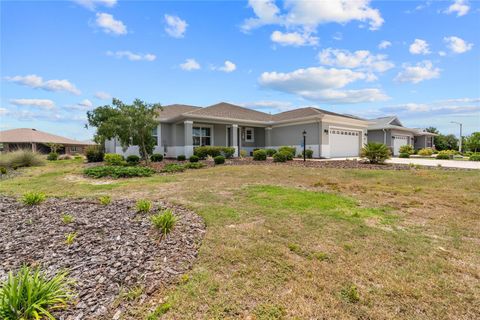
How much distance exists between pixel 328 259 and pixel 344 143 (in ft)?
66.9

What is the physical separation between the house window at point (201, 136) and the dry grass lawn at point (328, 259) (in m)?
13.0

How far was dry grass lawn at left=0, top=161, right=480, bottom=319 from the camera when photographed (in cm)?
242

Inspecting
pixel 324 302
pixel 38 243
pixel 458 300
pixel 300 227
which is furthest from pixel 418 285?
pixel 38 243

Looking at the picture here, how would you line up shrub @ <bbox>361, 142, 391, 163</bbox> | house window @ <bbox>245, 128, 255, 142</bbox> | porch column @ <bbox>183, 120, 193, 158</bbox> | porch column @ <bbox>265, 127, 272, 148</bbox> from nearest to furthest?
shrub @ <bbox>361, 142, 391, 163</bbox> < porch column @ <bbox>183, 120, 193, 158</bbox> < house window @ <bbox>245, 128, 255, 142</bbox> < porch column @ <bbox>265, 127, 272, 148</bbox>

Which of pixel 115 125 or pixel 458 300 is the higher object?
pixel 115 125

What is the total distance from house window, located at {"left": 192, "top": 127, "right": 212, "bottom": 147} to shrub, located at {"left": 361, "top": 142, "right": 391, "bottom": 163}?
11.4m

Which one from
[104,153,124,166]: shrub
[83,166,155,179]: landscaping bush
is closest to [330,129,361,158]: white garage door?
[83,166,155,179]: landscaping bush

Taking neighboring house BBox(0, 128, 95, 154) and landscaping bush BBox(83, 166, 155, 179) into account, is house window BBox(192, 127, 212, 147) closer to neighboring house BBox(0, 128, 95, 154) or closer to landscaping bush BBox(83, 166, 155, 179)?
landscaping bush BBox(83, 166, 155, 179)

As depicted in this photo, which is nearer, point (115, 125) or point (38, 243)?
point (38, 243)

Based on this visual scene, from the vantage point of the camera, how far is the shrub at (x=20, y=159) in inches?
561

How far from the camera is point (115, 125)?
13336 mm

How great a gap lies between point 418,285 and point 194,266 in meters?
2.55

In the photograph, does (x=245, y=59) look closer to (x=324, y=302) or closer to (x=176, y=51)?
(x=176, y=51)

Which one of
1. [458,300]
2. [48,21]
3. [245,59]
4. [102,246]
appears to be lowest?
[458,300]
